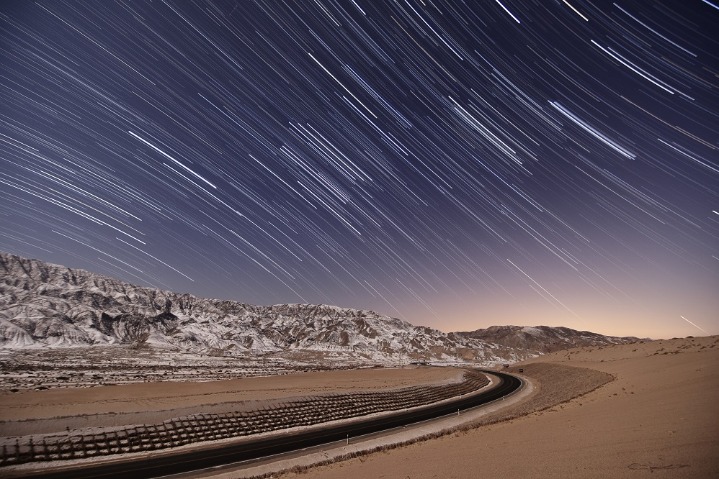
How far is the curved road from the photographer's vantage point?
69.2 feet

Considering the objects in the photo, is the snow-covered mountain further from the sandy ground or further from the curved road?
the curved road

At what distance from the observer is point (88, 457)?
24.0 metres

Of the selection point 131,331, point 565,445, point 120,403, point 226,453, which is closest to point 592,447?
point 565,445

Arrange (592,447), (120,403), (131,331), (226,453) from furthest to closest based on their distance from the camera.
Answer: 1. (131,331)
2. (120,403)
3. (226,453)
4. (592,447)

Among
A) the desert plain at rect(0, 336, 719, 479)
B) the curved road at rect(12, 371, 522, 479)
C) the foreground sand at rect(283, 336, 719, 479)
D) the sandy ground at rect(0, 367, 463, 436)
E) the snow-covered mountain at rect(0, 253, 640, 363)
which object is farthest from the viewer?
the snow-covered mountain at rect(0, 253, 640, 363)

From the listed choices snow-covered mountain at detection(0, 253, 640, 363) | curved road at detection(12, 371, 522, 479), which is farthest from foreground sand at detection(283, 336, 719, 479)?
snow-covered mountain at detection(0, 253, 640, 363)

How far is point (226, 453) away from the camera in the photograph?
24859 millimetres

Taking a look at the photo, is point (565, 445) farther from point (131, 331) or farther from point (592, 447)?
point (131, 331)

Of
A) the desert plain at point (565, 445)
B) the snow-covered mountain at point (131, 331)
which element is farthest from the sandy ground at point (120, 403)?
the snow-covered mountain at point (131, 331)

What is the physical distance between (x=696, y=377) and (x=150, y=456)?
Answer: 125ft

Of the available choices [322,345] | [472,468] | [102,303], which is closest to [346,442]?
[472,468]

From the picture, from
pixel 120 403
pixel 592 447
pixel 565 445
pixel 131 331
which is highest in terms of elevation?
pixel 592 447

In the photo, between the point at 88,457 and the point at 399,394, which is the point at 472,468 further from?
the point at 399,394

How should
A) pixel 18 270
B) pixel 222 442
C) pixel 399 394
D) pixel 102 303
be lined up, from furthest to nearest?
pixel 18 270 → pixel 102 303 → pixel 399 394 → pixel 222 442
